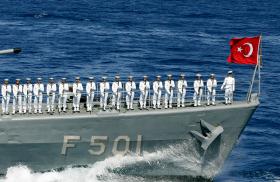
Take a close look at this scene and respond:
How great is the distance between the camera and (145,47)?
7294cm

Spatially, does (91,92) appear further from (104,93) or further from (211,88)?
(211,88)

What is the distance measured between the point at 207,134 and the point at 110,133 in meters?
5.08

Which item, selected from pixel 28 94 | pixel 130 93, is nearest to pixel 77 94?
pixel 28 94

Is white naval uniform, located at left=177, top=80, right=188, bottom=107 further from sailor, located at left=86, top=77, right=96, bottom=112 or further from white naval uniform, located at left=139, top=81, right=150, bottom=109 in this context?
sailor, located at left=86, top=77, right=96, bottom=112

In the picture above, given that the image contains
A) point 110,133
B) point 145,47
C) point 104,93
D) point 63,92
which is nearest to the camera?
point 110,133

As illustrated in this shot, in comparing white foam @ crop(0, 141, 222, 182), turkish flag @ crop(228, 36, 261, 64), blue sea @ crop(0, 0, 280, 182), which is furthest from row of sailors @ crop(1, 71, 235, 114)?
blue sea @ crop(0, 0, 280, 182)

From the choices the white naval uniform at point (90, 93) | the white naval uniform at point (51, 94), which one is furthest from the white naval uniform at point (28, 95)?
the white naval uniform at point (90, 93)

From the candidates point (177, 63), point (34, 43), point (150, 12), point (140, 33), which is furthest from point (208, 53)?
point (150, 12)

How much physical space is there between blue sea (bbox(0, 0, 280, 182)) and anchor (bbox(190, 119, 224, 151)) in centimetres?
399

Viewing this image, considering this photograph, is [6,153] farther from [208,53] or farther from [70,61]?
[208,53]

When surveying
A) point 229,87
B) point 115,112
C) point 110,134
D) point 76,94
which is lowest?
point 110,134

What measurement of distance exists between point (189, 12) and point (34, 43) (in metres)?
39.0

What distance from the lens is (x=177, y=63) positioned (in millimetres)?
65438

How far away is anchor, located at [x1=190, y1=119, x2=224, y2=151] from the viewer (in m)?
34.7
